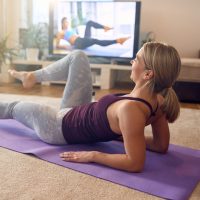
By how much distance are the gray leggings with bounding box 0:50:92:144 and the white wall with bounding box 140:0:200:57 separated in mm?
2404

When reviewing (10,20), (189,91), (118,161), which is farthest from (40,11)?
(118,161)

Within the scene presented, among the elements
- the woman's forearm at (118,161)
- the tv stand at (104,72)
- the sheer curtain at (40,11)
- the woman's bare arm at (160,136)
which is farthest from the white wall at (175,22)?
the woman's forearm at (118,161)

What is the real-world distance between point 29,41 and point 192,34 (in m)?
1.96

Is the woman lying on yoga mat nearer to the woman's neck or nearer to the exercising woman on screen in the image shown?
the woman's neck

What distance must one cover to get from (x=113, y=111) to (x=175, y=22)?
282 cm

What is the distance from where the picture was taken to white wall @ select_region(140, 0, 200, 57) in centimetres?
379

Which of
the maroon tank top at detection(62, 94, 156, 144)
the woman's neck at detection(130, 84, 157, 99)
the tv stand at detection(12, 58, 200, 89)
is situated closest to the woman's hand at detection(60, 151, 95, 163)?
the maroon tank top at detection(62, 94, 156, 144)

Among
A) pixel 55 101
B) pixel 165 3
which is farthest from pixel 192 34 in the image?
pixel 55 101

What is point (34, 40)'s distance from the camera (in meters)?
4.01

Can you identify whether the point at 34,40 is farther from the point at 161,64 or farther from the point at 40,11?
the point at 161,64

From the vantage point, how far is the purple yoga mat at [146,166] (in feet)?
3.86

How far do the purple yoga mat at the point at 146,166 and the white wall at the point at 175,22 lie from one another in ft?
8.04

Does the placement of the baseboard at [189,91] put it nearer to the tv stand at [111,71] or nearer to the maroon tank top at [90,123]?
the tv stand at [111,71]

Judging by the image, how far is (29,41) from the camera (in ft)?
13.2
